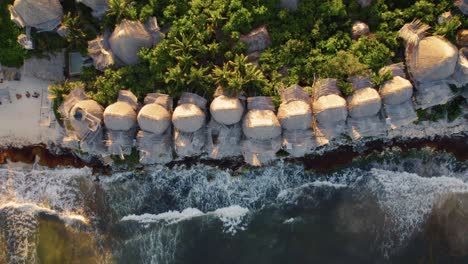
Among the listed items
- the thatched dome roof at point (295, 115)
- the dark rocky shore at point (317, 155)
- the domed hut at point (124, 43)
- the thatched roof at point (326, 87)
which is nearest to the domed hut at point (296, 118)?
the thatched dome roof at point (295, 115)

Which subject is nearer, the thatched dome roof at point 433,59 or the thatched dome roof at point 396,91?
the thatched dome roof at point 433,59

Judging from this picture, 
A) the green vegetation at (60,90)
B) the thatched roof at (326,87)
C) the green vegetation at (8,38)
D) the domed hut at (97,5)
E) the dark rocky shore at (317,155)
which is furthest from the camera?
the dark rocky shore at (317,155)

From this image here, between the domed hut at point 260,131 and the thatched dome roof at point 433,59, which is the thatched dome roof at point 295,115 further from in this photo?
the thatched dome roof at point 433,59

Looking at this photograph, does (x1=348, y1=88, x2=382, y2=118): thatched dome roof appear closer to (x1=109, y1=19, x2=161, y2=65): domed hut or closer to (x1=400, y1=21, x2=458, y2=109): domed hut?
(x1=400, y1=21, x2=458, y2=109): domed hut

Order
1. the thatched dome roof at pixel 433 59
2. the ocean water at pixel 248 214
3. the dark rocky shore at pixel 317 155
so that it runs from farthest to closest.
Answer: the ocean water at pixel 248 214 < the dark rocky shore at pixel 317 155 < the thatched dome roof at pixel 433 59

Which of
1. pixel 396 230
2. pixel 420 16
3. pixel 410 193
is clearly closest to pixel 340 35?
pixel 420 16

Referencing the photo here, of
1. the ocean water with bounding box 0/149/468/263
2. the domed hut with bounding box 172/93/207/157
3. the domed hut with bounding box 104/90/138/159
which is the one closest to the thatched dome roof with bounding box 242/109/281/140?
the domed hut with bounding box 172/93/207/157

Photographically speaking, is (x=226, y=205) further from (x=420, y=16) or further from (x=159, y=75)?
(x=420, y=16)
